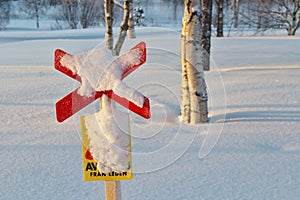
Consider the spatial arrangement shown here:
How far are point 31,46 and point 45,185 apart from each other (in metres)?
11.2

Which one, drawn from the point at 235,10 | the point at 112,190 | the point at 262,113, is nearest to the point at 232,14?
the point at 235,10

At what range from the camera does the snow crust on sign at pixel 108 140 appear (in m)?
1.66

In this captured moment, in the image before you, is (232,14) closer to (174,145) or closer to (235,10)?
(235,10)

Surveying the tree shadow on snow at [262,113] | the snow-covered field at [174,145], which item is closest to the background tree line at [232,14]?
the snow-covered field at [174,145]

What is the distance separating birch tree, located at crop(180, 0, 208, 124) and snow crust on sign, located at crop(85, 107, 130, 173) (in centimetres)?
215

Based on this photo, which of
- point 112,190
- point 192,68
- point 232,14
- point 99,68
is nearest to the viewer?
point 99,68

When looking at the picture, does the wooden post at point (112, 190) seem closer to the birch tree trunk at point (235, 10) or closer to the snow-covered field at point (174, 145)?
the snow-covered field at point (174, 145)

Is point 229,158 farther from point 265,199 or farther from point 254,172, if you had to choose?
point 265,199

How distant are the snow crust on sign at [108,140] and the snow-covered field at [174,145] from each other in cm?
27

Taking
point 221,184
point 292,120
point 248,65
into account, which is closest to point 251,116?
point 292,120

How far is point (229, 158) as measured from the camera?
10.5 ft

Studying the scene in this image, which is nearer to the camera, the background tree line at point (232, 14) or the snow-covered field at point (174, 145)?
the snow-covered field at point (174, 145)

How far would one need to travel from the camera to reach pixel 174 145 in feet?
7.28

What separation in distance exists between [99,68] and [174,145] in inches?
31.7
